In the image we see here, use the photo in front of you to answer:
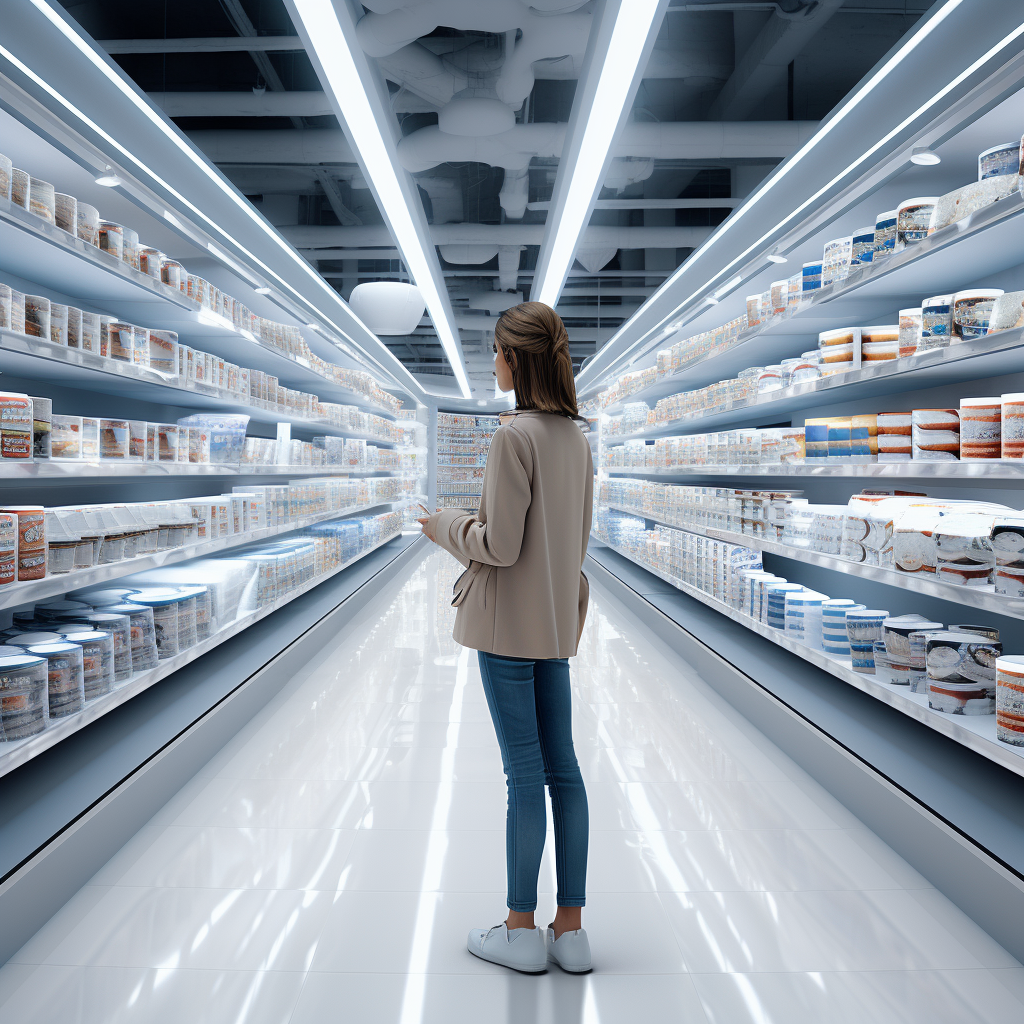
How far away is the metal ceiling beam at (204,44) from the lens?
4.12 metres

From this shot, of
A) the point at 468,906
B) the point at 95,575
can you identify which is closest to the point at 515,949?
the point at 468,906

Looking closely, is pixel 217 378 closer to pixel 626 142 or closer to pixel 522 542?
pixel 522 542

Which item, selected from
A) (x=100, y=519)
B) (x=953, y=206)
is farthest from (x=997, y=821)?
(x=100, y=519)

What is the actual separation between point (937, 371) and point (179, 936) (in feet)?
9.03

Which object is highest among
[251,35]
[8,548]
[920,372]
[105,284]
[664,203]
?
[251,35]

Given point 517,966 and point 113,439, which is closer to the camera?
point 517,966

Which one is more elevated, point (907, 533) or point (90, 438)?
point (90, 438)

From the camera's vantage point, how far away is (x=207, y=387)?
3.10 metres

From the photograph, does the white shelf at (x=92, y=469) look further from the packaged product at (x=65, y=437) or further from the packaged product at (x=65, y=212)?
the packaged product at (x=65, y=212)

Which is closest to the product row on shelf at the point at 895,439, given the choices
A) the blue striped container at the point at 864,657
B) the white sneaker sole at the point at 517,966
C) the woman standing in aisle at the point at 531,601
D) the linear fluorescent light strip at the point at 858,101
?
the blue striped container at the point at 864,657

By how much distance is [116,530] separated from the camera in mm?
2410

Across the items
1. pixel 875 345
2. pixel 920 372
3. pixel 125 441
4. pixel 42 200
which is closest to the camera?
pixel 42 200

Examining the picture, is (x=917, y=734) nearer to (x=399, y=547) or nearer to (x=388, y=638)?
(x=388, y=638)

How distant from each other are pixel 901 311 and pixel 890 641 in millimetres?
1122
